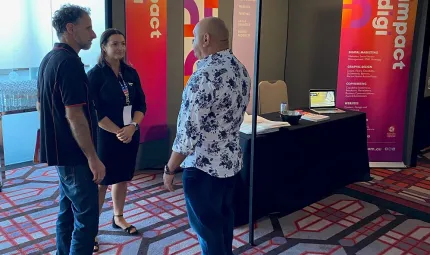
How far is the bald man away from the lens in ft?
5.65

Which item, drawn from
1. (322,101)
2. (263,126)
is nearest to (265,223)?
(263,126)

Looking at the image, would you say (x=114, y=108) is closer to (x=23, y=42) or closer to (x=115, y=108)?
(x=115, y=108)

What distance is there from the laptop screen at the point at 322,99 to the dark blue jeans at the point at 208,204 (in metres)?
2.11

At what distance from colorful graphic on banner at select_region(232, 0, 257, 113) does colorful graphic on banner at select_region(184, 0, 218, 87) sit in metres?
0.32

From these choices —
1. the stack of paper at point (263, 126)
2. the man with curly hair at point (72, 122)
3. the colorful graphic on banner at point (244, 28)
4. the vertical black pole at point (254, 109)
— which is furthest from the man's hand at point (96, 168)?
the colorful graphic on banner at point (244, 28)

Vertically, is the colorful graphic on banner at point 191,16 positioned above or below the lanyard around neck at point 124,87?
above

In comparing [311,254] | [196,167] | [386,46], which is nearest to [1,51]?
[196,167]

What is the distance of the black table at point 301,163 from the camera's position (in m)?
2.87

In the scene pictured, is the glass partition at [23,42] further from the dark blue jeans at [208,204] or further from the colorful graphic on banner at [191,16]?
the dark blue jeans at [208,204]

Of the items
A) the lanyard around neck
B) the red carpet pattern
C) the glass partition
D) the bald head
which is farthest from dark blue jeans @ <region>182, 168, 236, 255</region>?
the glass partition

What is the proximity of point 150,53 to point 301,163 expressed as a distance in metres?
1.90

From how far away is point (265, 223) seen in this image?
309 cm

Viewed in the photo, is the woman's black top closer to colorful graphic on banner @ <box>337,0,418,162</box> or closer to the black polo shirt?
the black polo shirt

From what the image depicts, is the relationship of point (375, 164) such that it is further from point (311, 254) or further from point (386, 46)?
point (311, 254)
